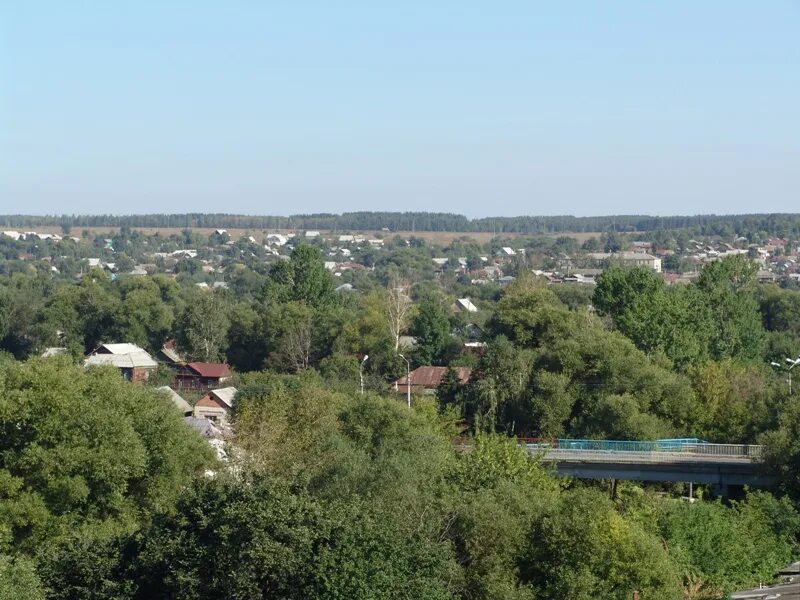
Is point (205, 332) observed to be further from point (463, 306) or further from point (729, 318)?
point (463, 306)

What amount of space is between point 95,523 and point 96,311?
40056 mm

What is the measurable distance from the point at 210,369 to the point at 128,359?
3507 millimetres

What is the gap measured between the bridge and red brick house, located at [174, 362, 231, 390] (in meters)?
21.6

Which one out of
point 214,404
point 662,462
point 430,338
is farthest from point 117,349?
point 662,462

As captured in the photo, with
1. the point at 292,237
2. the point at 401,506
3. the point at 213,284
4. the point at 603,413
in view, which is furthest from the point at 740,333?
the point at 292,237

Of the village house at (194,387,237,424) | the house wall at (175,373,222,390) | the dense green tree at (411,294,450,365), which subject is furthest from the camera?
the dense green tree at (411,294,450,365)

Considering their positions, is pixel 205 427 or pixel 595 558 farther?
pixel 205 427

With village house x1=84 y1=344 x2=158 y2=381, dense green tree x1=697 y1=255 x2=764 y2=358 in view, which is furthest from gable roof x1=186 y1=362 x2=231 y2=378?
dense green tree x1=697 y1=255 x2=764 y2=358

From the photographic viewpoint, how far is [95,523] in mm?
21484

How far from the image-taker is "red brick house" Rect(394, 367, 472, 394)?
148 feet

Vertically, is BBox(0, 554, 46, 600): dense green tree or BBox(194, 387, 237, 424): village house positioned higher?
BBox(0, 554, 46, 600): dense green tree

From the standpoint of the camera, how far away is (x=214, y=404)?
43.5 meters

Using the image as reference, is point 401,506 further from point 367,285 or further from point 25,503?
point 367,285

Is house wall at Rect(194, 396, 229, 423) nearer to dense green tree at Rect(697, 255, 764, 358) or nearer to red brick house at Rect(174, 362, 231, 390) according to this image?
red brick house at Rect(174, 362, 231, 390)
